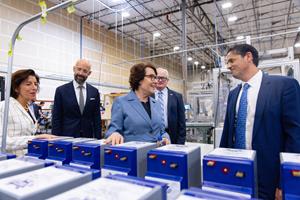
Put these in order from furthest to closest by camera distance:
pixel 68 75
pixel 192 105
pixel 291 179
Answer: pixel 68 75, pixel 192 105, pixel 291 179

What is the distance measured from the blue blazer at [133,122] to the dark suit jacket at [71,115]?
2.43 feet

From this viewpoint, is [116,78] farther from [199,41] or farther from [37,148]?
[37,148]

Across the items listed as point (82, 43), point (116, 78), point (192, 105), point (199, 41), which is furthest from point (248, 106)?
point (199, 41)

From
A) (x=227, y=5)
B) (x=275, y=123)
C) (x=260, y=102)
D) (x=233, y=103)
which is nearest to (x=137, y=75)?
(x=233, y=103)

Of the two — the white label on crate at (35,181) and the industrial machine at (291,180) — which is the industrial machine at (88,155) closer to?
the white label on crate at (35,181)

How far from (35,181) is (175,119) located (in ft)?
6.21

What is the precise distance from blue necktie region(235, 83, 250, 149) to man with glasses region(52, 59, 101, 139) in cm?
129

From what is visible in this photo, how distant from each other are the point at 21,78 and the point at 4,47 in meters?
3.95

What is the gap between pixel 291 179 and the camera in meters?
0.56

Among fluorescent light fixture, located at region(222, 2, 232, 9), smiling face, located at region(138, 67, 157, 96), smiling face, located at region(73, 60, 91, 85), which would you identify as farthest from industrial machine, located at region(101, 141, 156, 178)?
fluorescent light fixture, located at region(222, 2, 232, 9)

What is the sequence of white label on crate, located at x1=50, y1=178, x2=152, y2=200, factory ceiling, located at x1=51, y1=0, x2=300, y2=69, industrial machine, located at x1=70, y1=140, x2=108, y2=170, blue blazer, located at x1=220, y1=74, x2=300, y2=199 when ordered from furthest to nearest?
factory ceiling, located at x1=51, y1=0, x2=300, y2=69 → blue blazer, located at x1=220, y1=74, x2=300, y2=199 → industrial machine, located at x1=70, y1=140, x2=108, y2=170 → white label on crate, located at x1=50, y1=178, x2=152, y2=200

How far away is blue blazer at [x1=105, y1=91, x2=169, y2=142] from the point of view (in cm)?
134

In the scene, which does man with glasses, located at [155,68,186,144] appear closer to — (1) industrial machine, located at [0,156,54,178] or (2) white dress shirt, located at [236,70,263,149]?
(2) white dress shirt, located at [236,70,263,149]

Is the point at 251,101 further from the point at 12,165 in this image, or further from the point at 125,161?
the point at 12,165
